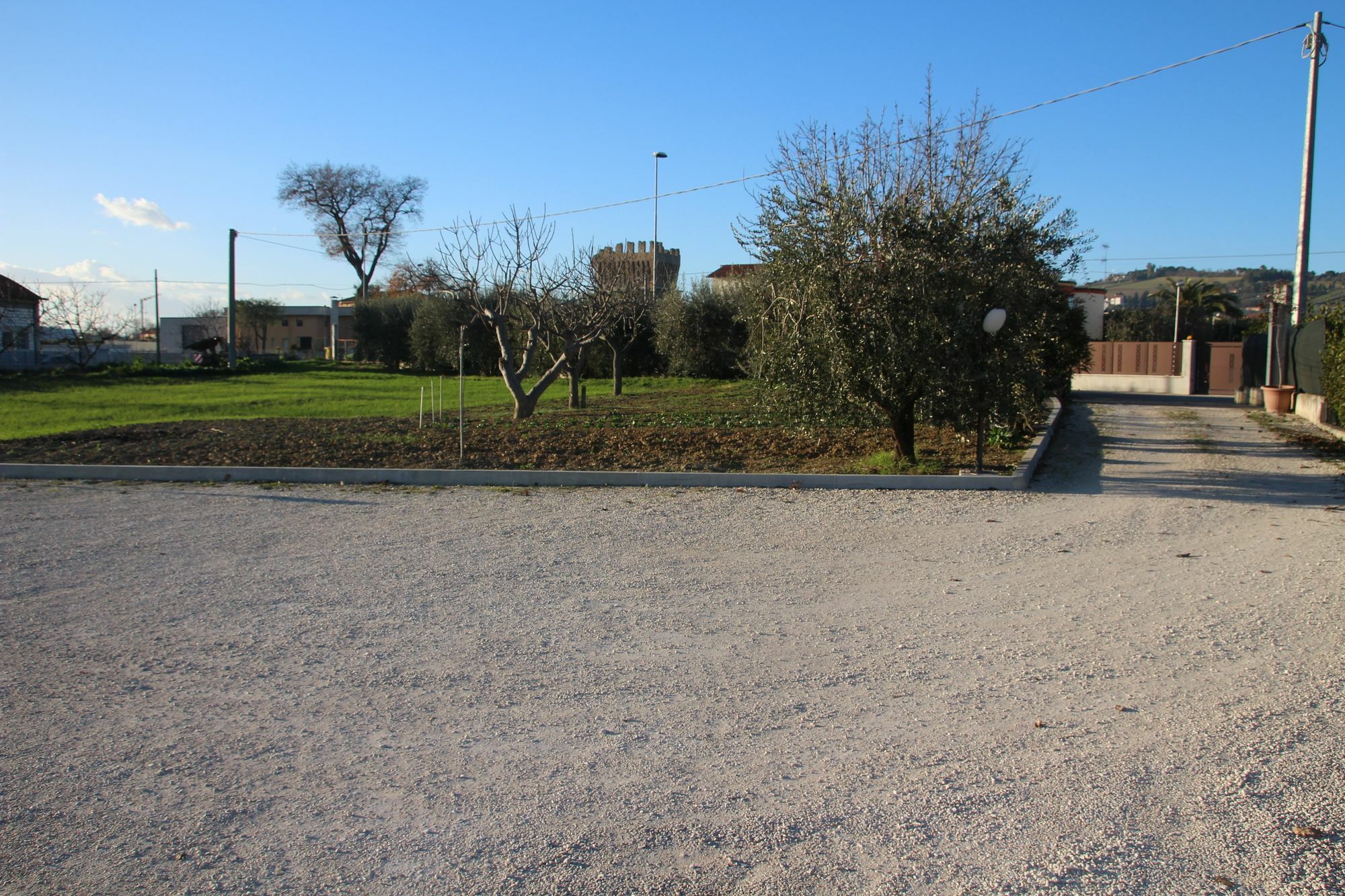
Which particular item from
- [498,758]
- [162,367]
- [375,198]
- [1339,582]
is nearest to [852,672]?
[498,758]

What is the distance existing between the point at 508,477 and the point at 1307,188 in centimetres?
2002

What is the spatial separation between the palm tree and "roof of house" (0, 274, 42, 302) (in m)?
60.1

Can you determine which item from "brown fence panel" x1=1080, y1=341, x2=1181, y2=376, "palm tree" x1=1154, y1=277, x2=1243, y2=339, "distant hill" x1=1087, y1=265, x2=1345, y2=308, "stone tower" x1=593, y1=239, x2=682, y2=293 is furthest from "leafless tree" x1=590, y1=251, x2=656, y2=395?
"distant hill" x1=1087, y1=265, x2=1345, y2=308

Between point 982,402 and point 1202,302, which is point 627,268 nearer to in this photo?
point 982,402

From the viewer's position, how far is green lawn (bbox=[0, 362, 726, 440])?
19.3 m

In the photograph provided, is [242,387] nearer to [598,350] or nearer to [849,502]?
[598,350]

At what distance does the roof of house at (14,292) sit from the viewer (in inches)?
1720

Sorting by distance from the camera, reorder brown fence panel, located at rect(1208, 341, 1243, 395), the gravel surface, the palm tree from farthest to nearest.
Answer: the palm tree → brown fence panel, located at rect(1208, 341, 1243, 395) → the gravel surface

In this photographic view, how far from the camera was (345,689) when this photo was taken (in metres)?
4.71

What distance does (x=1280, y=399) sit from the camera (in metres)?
21.9

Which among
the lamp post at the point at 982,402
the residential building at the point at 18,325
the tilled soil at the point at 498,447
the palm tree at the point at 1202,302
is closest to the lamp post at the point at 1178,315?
the palm tree at the point at 1202,302

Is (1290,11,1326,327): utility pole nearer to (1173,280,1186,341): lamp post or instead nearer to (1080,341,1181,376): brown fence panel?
(1080,341,1181,376): brown fence panel

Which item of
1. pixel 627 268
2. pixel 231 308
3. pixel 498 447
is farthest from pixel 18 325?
pixel 498 447

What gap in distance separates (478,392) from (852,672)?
24358 millimetres
